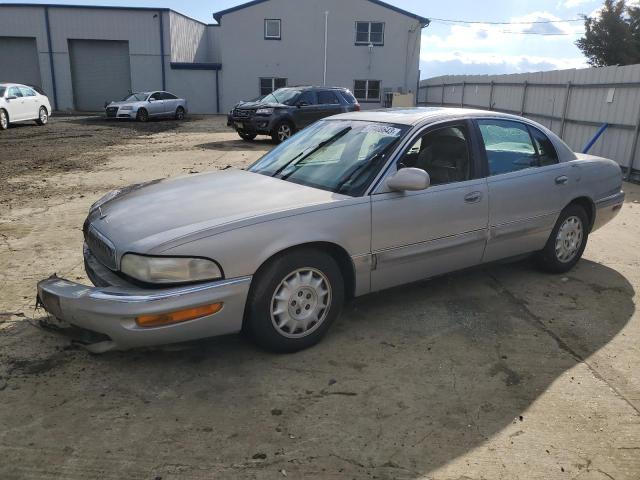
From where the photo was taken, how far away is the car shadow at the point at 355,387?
8.82 feet

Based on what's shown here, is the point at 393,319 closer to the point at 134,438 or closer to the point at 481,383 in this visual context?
the point at 481,383

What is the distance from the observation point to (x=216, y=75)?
104ft

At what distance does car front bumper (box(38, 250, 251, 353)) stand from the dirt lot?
26 centimetres

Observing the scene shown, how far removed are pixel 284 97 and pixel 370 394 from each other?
14.4 m

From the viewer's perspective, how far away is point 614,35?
121 ft

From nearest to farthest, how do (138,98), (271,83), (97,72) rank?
(138,98) → (271,83) → (97,72)

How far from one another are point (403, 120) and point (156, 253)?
221 centimetres

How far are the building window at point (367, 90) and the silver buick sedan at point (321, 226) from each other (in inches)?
1094

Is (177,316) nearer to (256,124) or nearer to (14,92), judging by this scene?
(256,124)

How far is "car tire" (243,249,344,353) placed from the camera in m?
3.32

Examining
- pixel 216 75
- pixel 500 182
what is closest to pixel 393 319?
pixel 500 182

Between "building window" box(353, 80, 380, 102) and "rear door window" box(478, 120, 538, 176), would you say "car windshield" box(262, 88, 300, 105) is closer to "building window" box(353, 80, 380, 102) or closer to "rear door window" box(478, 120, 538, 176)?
"rear door window" box(478, 120, 538, 176)

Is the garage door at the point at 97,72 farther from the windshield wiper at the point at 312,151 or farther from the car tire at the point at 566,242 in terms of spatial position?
the car tire at the point at 566,242

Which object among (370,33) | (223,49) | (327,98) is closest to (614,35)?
(370,33)
